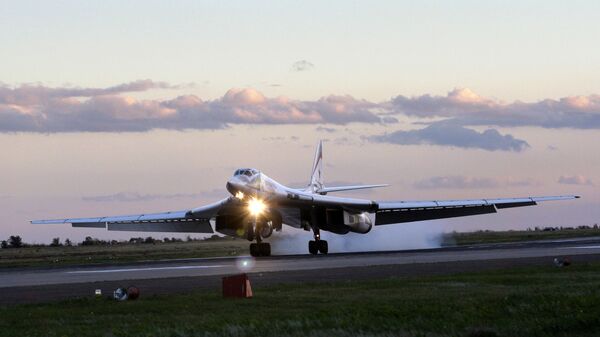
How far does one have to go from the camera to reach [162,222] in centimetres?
5644

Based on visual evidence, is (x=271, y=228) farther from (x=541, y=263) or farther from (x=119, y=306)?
(x=119, y=306)

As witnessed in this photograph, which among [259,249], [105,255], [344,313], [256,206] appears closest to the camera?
[344,313]

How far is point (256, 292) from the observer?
69.5 ft

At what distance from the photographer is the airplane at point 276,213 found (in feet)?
161

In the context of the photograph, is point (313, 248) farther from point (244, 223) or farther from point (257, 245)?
point (257, 245)

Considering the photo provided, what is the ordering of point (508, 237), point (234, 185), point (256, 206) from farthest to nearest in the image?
point (508, 237) < point (256, 206) < point (234, 185)

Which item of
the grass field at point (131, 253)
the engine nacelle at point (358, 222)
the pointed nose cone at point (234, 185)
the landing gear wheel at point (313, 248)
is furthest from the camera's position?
the engine nacelle at point (358, 222)

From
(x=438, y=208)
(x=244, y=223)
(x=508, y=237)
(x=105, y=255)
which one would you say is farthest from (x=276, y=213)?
(x=508, y=237)

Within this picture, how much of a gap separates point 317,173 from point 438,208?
A: 12.9m

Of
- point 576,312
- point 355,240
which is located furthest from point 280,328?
point 355,240

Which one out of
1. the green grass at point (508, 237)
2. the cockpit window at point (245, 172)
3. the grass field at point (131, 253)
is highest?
the cockpit window at point (245, 172)

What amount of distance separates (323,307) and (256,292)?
4.09 meters

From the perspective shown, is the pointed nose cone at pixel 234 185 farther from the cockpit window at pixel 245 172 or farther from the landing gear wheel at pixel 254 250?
the landing gear wheel at pixel 254 250

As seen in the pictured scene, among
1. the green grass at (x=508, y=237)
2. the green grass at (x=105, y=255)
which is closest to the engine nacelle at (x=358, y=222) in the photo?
the green grass at (x=105, y=255)
